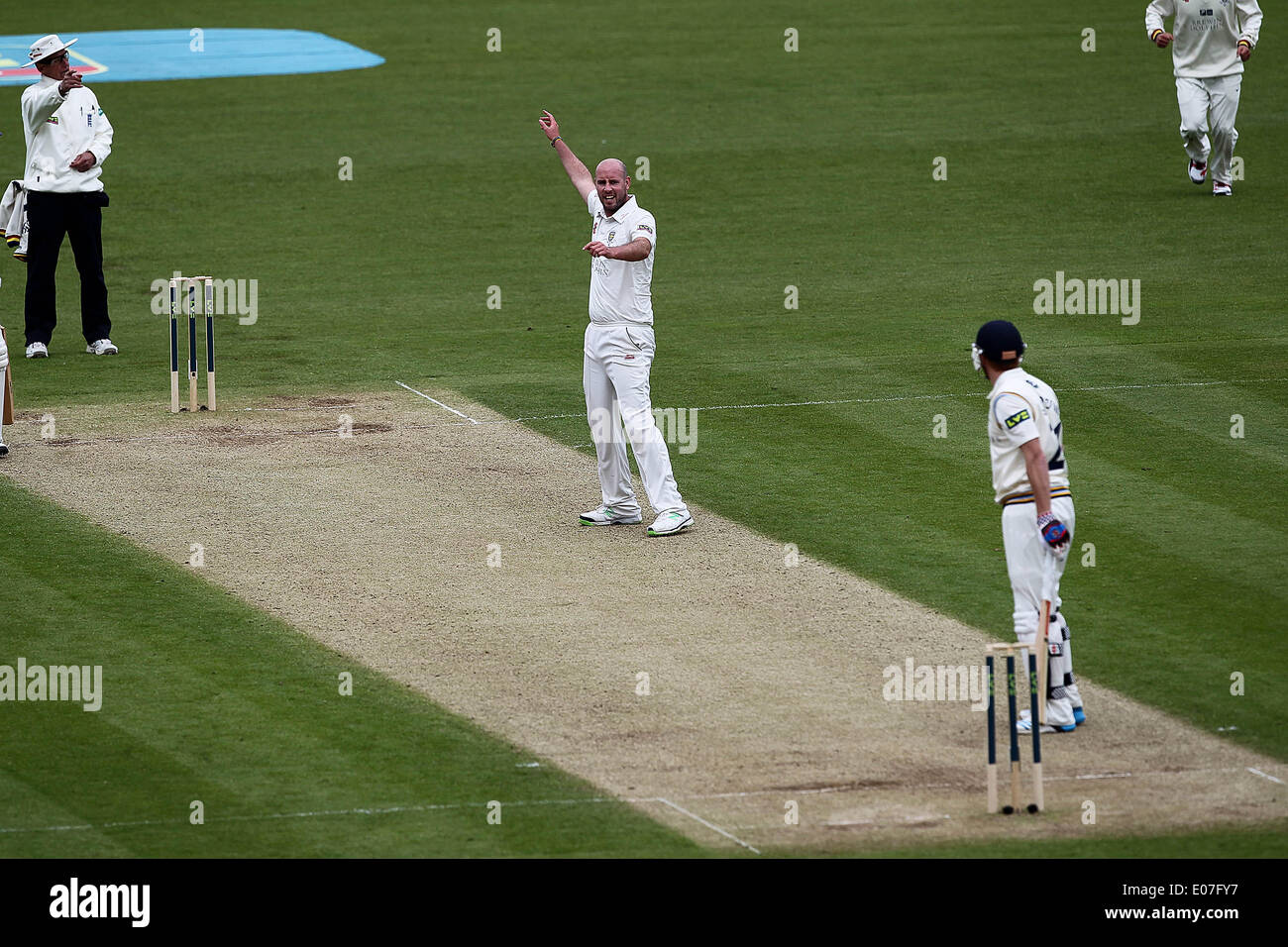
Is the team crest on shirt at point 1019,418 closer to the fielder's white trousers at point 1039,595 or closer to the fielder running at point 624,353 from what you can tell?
the fielder's white trousers at point 1039,595

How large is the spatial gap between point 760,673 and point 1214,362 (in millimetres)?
8787

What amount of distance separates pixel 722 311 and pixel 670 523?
7794 millimetres

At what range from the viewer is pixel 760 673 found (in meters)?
10.7

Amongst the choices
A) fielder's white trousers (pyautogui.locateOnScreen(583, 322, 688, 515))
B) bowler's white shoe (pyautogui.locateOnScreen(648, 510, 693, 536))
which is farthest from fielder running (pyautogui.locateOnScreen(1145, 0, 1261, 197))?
bowler's white shoe (pyautogui.locateOnScreen(648, 510, 693, 536))

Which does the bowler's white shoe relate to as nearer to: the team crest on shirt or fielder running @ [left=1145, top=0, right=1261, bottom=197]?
the team crest on shirt

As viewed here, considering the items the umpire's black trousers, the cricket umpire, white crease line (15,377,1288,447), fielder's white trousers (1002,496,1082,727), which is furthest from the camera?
the umpire's black trousers

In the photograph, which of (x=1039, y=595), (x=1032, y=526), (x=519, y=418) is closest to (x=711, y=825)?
(x=1039, y=595)

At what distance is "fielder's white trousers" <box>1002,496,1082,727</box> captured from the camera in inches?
387

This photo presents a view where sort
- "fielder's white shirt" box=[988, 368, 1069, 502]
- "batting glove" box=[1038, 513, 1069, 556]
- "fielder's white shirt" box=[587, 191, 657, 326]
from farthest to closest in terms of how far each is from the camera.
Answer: "fielder's white shirt" box=[587, 191, 657, 326] < "fielder's white shirt" box=[988, 368, 1069, 502] < "batting glove" box=[1038, 513, 1069, 556]

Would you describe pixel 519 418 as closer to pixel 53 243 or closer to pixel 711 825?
pixel 53 243

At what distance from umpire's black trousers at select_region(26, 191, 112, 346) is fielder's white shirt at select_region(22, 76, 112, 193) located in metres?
0.13

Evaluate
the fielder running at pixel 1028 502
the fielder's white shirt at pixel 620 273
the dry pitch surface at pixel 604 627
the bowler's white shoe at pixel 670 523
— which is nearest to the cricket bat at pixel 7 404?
the dry pitch surface at pixel 604 627

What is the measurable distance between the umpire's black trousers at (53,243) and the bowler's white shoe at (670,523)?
796 centimetres

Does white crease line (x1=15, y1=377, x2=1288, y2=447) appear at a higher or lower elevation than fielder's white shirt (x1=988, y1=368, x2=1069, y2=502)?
lower
